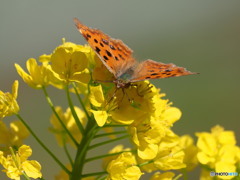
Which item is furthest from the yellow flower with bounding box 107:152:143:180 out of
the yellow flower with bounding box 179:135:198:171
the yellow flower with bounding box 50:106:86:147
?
the yellow flower with bounding box 179:135:198:171

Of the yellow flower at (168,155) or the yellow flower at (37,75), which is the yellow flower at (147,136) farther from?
the yellow flower at (37,75)

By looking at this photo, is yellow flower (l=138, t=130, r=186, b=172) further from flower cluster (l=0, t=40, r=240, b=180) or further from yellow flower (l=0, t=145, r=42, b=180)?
yellow flower (l=0, t=145, r=42, b=180)

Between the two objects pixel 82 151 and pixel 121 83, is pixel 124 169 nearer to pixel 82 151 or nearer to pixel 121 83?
pixel 82 151

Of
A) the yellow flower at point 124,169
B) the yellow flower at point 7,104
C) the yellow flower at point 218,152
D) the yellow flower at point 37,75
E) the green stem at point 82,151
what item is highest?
the yellow flower at point 37,75

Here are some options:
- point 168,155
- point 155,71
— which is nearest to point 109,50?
point 155,71

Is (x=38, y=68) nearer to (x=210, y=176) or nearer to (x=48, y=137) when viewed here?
(x=210, y=176)

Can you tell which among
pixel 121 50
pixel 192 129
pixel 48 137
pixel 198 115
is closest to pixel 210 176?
pixel 121 50

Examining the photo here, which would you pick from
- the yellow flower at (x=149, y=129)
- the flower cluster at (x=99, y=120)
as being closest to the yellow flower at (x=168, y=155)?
the flower cluster at (x=99, y=120)
